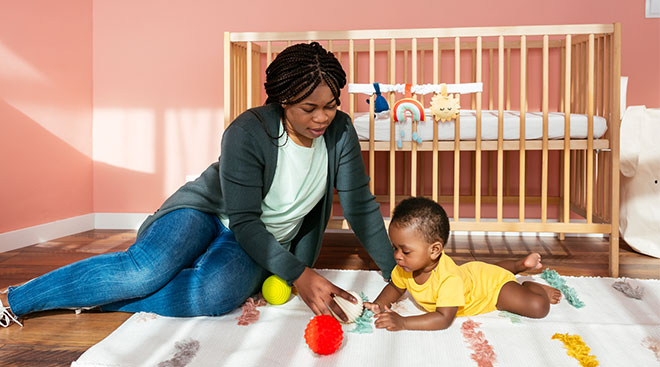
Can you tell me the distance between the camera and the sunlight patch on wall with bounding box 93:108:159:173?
9.30 ft

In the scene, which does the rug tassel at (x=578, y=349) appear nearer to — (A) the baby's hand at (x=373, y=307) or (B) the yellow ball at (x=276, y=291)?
(A) the baby's hand at (x=373, y=307)

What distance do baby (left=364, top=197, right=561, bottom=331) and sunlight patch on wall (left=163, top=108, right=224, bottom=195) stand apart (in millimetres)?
1741

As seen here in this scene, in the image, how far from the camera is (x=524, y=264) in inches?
54.2

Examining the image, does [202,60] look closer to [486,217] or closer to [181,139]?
[181,139]

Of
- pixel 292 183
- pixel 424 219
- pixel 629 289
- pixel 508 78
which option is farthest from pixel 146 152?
pixel 629 289

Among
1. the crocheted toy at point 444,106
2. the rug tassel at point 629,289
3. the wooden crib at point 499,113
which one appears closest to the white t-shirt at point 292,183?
the wooden crib at point 499,113

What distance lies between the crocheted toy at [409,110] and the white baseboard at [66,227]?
1669mm

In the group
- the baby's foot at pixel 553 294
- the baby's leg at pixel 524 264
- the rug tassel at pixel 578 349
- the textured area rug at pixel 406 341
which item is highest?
the baby's leg at pixel 524 264

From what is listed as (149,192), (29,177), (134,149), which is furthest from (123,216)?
(29,177)

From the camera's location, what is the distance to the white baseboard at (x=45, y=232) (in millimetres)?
2191

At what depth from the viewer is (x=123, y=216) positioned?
285cm

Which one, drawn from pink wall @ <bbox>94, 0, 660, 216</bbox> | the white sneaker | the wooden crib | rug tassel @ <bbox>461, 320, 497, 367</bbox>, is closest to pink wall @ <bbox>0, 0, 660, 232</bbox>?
pink wall @ <bbox>94, 0, 660, 216</bbox>

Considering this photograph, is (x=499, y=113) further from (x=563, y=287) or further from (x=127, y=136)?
(x=127, y=136)

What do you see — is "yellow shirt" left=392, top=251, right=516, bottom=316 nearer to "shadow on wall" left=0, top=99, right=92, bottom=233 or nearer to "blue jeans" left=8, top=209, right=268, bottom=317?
"blue jeans" left=8, top=209, right=268, bottom=317
